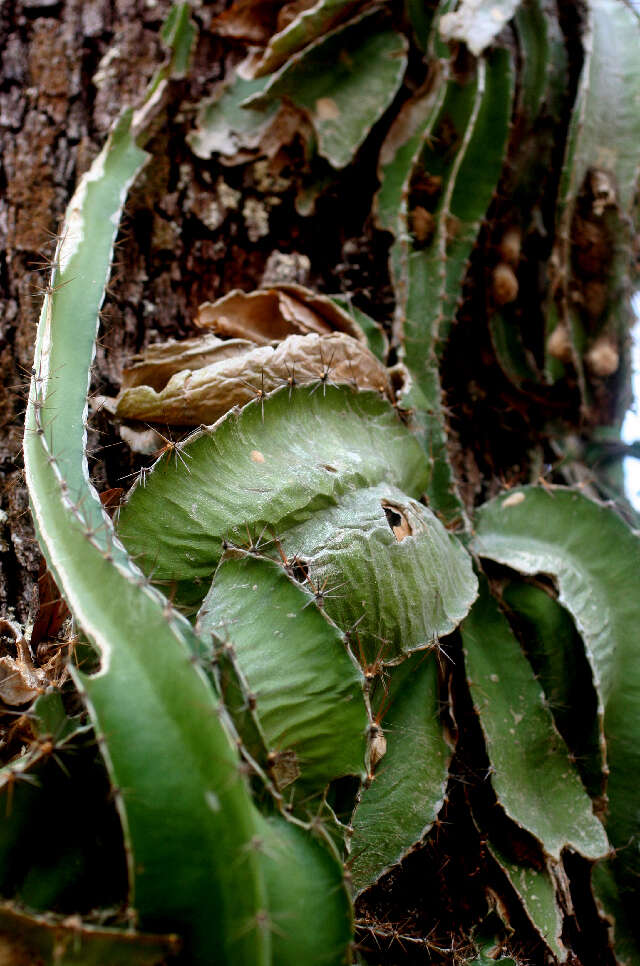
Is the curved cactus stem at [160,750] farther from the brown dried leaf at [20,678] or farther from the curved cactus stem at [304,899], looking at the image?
the brown dried leaf at [20,678]

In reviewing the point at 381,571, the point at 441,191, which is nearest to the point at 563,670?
the point at 381,571

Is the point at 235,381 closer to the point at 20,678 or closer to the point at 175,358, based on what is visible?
the point at 175,358

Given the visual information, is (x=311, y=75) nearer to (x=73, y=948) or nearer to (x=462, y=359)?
(x=462, y=359)

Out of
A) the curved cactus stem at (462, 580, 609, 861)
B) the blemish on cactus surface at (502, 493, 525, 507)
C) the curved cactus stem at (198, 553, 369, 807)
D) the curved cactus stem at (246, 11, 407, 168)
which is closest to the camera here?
the curved cactus stem at (198, 553, 369, 807)

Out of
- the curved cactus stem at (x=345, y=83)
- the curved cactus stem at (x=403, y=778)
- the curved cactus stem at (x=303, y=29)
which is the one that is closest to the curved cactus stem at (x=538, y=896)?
the curved cactus stem at (x=403, y=778)

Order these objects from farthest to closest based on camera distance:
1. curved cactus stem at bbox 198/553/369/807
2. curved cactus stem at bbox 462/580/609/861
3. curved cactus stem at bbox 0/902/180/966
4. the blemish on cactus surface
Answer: the blemish on cactus surface
curved cactus stem at bbox 462/580/609/861
curved cactus stem at bbox 198/553/369/807
curved cactus stem at bbox 0/902/180/966

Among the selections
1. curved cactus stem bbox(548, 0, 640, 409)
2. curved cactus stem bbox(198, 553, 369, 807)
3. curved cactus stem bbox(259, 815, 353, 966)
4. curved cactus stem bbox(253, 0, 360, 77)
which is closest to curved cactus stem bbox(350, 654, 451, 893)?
curved cactus stem bbox(198, 553, 369, 807)

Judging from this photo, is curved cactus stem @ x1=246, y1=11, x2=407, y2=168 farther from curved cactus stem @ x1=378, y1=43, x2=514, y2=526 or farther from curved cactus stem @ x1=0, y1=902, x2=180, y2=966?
curved cactus stem @ x1=0, y1=902, x2=180, y2=966
